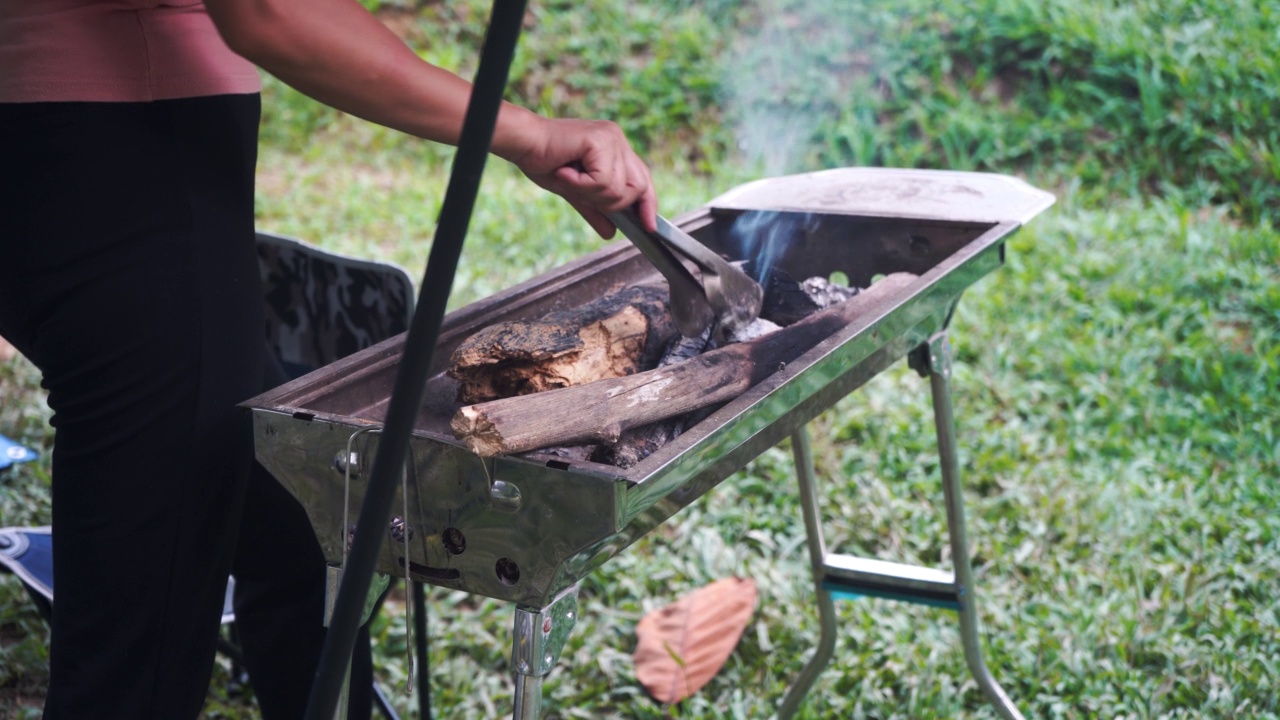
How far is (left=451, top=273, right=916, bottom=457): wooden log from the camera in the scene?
126 centimetres

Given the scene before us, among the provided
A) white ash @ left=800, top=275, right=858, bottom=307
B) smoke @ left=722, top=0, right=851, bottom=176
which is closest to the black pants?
white ash @ left=800, top=275, right=858, bottom=307

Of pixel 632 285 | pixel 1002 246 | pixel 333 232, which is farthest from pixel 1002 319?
pixel 333 232

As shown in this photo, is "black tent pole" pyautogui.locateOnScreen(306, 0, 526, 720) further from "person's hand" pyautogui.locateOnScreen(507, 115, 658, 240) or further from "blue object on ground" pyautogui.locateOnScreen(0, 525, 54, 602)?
"blue object on ground" pyautogui.locateOnScreen(0, 525, 54, 602)

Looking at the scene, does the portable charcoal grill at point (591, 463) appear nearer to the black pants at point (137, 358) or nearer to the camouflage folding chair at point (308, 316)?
the black pants at point (137, 358)

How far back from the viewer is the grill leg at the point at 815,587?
246cm

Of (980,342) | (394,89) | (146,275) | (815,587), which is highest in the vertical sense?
(394,89)

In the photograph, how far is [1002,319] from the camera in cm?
419

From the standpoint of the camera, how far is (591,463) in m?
1.25

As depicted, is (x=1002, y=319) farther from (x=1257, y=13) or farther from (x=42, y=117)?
(x=42, y=117)

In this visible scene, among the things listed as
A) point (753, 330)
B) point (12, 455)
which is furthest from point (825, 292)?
point (12, 455)

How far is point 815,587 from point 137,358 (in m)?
1.64

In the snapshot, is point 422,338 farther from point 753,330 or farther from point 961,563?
point 961,563

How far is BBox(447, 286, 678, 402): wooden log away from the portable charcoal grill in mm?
110

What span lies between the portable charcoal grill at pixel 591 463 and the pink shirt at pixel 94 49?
17.2 inches
